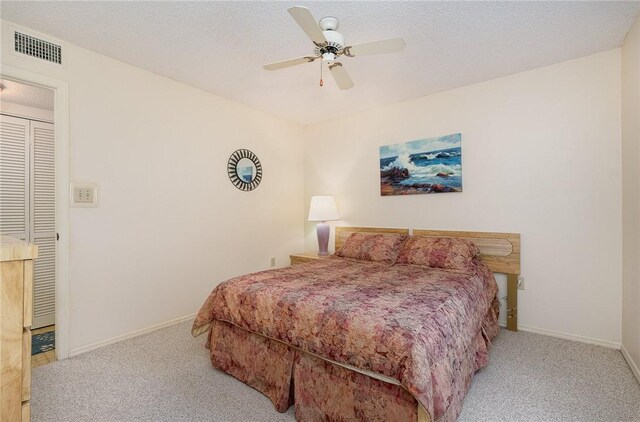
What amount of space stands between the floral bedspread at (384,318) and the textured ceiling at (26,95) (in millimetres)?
2714

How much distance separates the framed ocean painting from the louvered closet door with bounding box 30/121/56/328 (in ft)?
12.2

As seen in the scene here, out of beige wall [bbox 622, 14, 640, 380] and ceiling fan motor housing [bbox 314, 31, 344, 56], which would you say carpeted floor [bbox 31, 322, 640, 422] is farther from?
ceiling fan motor housing [bbox 314, 31, 344, 56]

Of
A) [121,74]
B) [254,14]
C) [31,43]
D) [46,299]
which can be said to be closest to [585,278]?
[254,14]

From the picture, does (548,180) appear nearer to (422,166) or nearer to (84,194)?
(422,166)

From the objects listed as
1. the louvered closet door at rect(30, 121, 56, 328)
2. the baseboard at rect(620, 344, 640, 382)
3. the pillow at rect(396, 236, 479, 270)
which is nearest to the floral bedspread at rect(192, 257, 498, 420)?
the pillow at rect(396, 236, 479, 270)

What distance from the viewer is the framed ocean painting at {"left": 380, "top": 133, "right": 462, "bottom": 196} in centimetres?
327

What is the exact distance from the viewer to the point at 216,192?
353 centimetres

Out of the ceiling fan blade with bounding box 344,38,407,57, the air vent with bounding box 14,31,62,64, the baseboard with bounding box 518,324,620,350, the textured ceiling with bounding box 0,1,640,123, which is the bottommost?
the baseboard with bounding box 518,324,620,350

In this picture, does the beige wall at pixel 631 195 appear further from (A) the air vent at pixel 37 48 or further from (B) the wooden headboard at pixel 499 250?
(A) the air vent at pixel 37 48

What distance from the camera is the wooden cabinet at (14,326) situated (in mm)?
925

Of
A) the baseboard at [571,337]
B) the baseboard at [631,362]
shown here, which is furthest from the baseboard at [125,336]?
the baseboard at [631,362]

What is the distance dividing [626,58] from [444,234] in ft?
6.57

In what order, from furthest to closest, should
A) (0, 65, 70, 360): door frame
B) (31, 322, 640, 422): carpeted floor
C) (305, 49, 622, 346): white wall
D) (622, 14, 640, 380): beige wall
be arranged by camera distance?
(305, 49, 622, 346): white wall, (0, 65, 70, 360): door frame, (622, 14, 640, 380): beige wall, (31, 322, 640, 422): carpeted floor

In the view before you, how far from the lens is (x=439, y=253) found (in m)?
2.87
